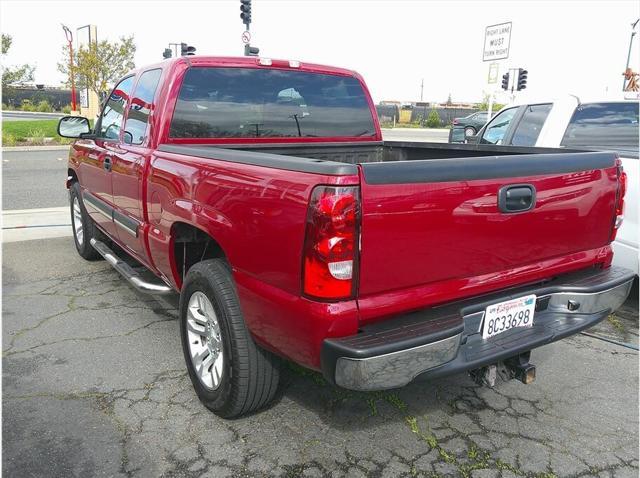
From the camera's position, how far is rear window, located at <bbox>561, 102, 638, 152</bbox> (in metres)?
4.82

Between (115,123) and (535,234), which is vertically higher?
(115,123)

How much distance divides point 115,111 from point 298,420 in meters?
3.15

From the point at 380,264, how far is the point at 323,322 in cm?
32

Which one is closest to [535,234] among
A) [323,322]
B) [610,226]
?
[610,226]

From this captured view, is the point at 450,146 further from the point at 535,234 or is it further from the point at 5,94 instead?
the point at 5,94

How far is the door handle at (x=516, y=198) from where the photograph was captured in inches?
96.0

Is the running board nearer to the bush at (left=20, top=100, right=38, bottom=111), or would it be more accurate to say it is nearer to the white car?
the white car

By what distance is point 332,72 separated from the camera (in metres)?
4.33

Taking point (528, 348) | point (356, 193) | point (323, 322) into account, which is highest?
point (356, 193)

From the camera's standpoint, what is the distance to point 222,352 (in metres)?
2.78

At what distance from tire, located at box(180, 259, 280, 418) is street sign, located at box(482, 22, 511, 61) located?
10.5 meters

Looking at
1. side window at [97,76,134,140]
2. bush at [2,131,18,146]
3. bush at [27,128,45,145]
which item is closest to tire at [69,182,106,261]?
side window at [97,76,134,140]

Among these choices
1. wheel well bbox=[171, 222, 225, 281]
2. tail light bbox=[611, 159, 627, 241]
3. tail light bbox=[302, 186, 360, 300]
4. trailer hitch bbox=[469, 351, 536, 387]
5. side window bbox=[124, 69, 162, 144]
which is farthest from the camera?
side window bbox=[124, 69, 162, 144]

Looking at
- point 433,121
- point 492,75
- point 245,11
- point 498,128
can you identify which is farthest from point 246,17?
point 433,121
